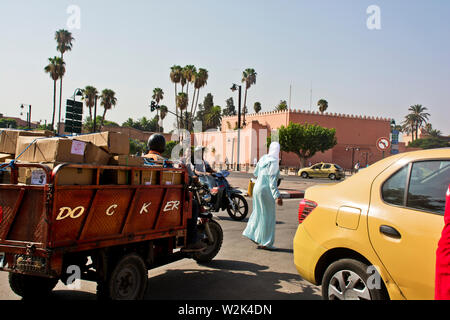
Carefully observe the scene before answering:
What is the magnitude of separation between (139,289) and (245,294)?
1305 mm

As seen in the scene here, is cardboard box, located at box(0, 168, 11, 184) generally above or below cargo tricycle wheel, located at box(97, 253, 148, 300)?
above

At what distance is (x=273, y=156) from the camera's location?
24.5 feet

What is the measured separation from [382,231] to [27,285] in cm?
376

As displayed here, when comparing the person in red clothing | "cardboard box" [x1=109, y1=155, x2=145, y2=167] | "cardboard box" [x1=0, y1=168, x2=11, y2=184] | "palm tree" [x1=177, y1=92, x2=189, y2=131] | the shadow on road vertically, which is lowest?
the shadow on road

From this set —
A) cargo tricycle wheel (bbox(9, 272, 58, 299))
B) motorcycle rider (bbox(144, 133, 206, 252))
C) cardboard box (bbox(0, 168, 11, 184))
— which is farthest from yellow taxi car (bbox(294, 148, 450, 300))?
cardboard box (bbox(0, 168, 11, 184))

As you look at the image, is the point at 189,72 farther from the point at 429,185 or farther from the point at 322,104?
the point at 429,185

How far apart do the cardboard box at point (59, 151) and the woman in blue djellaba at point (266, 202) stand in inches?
152

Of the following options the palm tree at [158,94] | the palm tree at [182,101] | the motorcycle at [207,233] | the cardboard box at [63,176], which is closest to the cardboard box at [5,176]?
the cardboard box at [63,176]

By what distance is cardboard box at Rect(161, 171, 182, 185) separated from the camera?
15.2ft

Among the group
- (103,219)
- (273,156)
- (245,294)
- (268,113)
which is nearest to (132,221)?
(103,219)

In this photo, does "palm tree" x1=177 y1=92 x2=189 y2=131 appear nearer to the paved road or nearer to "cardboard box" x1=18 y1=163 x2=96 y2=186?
the paved road

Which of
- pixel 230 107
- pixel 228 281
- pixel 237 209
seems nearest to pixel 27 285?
pixel 228 281

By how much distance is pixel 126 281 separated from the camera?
13.6 feet

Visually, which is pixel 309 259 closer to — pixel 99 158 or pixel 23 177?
pixel 99 158
